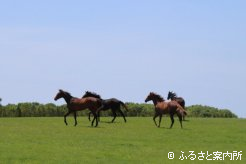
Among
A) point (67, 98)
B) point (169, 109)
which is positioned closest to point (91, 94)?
point (67, 98)

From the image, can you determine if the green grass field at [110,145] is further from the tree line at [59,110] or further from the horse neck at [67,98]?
the tree line at [59,110]

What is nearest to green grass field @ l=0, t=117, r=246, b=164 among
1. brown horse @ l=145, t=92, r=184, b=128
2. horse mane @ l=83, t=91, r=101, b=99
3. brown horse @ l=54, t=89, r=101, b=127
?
brown horse @ l=145, t=92, r=184, b=128

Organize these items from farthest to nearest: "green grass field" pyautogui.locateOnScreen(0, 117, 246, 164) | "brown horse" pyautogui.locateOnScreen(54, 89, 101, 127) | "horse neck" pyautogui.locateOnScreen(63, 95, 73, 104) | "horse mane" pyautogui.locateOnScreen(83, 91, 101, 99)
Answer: "horse mane" pyautogui.locateOnScreen(83, 91, 101, 99)
"horse neck" pyautogui.locateOnScreen(63, 95, 73, 104)
"brown horse" pyautogui.locateOnScreen(54, 89, 101, 127)
"green grass field" pyautogui.locateOnScreen(0, 117, 246, 164)

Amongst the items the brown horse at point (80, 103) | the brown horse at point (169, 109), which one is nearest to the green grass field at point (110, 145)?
the brown horse at point (169, 109)

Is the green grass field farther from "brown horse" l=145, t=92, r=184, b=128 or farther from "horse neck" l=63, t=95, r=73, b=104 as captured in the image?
"horse neck" l=63, t=95, r=73, b=104

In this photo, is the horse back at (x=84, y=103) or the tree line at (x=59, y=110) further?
the tree line at (x=59, y=110)

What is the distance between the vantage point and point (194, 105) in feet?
180

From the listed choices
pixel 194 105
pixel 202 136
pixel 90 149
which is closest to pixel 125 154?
pixel 90 149

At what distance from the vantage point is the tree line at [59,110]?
49719mm

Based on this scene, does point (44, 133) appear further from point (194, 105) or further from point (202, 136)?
point (194, 105)

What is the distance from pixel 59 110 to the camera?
5106cm

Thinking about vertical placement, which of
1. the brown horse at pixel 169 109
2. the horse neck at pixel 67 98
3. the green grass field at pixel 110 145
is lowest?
the green grass field at pixel 110 145

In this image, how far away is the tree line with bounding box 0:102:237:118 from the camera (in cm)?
4972

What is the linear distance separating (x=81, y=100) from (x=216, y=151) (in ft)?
46.4
